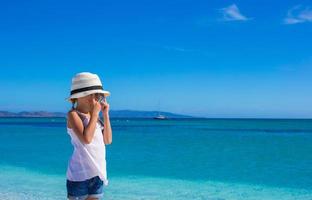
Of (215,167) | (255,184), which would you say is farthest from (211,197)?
(215,167)

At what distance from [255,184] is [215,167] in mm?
4345

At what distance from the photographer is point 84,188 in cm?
339

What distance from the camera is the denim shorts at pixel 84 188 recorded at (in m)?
3.38

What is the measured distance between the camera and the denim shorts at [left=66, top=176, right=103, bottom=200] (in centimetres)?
338

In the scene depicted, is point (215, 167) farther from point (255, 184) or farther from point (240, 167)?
point (255, 184)

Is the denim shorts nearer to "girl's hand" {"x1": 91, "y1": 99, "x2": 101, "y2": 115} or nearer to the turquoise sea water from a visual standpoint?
"girl's hand" {"x1": 91, "y1": 99, "x2": 101, "y2": 115}

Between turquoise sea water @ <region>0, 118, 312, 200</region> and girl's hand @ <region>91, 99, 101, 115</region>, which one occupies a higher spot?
girl's hand @ <region>91, 99, 101, 115</region>

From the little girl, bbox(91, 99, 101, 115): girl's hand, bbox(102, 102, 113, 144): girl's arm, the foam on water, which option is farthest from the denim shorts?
the foam on water

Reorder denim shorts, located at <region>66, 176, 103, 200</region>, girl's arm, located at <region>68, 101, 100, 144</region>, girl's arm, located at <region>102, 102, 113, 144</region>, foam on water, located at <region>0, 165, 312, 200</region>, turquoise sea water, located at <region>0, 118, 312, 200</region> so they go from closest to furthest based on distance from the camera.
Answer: girl's arm, located at <region>68, 101, 100, 144</region>, denim shorts, located at <region>66, 176, 103, 200</region>, girl's arm, located at <region>102, 102, 113, 144</region>, foam on water, located at <region>0, 165, 312, 200</region>, turquoise sea water, located at <region>0, 118, 312, 200</region>

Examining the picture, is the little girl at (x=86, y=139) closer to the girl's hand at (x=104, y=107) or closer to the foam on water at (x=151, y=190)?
the girl's hand at (x=104, y=107)

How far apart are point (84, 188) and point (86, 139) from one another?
1.30 feet

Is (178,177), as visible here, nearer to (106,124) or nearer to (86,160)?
(106,124)

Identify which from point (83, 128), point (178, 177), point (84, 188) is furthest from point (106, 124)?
point (178, 177)

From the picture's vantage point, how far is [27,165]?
57.8 feet
